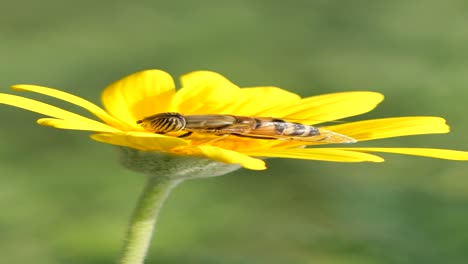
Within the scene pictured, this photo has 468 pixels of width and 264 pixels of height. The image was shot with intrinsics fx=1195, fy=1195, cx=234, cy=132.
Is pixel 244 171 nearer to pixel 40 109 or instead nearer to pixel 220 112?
pixel 220 112

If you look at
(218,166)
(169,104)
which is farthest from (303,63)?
(218,166)

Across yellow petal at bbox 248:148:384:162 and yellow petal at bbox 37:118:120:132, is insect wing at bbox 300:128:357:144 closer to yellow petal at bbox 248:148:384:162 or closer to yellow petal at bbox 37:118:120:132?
yellow petal at bbox 248:148:384:162

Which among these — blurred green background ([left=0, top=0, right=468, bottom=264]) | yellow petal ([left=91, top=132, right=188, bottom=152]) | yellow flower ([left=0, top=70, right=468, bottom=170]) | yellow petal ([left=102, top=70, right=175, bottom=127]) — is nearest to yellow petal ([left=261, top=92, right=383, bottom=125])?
yellow flower ([left=0, top=70, right=468, bottom=170])

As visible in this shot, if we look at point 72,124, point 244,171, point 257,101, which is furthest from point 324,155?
point 244,171

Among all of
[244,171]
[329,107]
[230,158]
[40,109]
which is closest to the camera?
[230,158]

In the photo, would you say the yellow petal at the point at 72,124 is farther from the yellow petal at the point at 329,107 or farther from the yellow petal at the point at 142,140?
the yellow petal at the point at 329,107

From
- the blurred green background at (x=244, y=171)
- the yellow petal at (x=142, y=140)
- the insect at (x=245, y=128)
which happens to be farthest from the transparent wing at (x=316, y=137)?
the blurred green background at (x=244, y=171)
